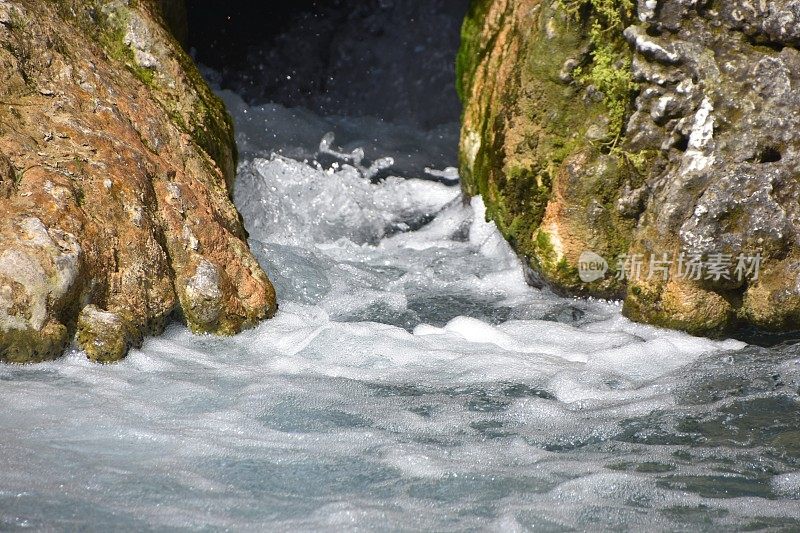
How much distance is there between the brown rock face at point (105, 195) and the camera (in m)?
4.14

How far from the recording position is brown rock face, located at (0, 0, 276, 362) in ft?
13.6

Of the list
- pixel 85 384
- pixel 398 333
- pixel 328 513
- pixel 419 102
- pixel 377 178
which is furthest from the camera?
pixel 419 102

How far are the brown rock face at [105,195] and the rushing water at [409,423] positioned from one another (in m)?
0.18

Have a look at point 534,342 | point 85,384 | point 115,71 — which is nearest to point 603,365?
point 534,342

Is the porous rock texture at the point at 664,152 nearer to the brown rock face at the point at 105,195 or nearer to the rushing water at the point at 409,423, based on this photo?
the rushing water at the point at 409,423

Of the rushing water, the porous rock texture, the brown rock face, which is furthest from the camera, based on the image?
the porous rock texture

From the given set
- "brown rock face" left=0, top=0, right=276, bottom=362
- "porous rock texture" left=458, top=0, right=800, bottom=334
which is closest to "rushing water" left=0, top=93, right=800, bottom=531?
"brown rock face" left=0, top=0, right=276, bottom=362

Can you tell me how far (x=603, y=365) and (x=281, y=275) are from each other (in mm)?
2226

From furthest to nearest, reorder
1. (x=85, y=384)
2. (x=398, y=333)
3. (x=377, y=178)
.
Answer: (x=377, y=178)
(x=398, y=333)
(x=85, y=384)

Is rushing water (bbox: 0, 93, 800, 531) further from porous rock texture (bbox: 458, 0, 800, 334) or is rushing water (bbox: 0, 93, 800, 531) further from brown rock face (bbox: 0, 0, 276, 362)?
porous rock texture (bbox: 458, 0, 800, 334)

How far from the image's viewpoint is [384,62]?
10531 mm

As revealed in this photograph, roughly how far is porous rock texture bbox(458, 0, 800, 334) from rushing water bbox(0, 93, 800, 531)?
0.29 m

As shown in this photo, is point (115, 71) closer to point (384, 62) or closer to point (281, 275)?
point (281, 275)

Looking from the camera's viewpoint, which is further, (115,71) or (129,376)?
(115,71)
